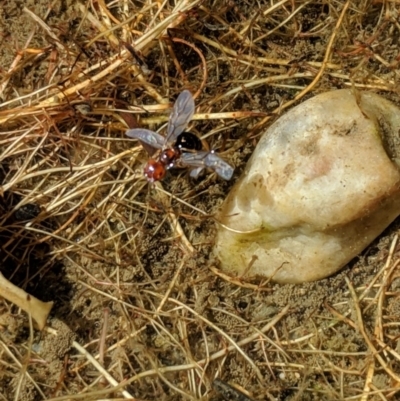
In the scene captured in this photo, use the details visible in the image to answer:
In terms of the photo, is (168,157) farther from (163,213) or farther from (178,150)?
(163,213)

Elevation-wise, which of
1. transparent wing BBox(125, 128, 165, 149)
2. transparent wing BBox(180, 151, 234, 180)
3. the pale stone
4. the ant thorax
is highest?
transparent wing BBox(125, 128, 165, 149)

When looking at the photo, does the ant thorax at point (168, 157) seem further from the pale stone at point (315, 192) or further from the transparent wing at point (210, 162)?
the pale stone at point (315, 192)

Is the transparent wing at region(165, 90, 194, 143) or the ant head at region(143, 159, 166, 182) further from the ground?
the transparent wing at region(165, 90, 194, 143)

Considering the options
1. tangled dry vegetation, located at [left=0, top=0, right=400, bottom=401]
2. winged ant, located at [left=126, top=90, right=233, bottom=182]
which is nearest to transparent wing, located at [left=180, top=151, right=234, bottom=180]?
winged ant, located at [left=126, top=90, right=233, bottom=182]

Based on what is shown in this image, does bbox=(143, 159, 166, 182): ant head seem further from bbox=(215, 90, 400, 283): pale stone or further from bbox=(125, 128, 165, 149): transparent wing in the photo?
bbox=(215, 90, 400, 283): pale stone

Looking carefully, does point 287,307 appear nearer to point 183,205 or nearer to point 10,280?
point 183,205

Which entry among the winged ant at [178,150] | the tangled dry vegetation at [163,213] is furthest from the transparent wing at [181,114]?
the tangled dry vegetation at [163,213]

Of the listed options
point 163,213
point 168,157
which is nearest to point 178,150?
point 168,157
